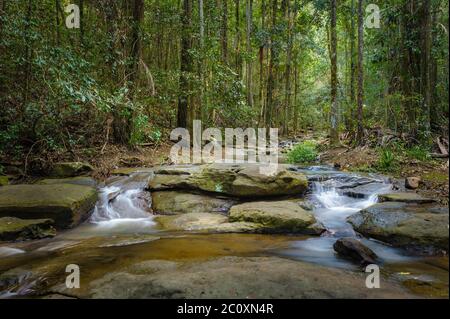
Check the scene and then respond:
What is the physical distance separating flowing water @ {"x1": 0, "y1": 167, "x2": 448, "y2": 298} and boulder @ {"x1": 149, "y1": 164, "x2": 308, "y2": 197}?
510mm

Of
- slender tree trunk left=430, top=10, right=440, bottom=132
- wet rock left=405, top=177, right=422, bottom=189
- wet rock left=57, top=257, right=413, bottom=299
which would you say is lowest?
wet rock left=57, top=257, right=413, bottom=299

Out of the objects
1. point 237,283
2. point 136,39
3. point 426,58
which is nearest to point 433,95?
point 426,58

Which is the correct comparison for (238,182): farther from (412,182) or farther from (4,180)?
(4,180)

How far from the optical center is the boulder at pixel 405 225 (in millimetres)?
5160

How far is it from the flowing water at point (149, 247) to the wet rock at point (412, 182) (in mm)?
412

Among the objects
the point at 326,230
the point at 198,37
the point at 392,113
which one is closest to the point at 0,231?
the point at 326,230

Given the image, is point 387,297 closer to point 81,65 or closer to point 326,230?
point 326,230

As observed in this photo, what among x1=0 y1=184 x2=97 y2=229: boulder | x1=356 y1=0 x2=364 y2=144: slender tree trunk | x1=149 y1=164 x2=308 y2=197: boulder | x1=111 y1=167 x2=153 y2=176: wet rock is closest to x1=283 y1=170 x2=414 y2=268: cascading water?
x1=149 y1=164 x2=308 y2=197: boulder

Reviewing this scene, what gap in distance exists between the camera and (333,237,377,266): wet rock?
15.6ft

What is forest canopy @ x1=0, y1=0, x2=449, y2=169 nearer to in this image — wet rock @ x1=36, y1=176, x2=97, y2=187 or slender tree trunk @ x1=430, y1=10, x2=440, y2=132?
slender tree trunk @ x1=430, y1=10, x2=440, y2=132

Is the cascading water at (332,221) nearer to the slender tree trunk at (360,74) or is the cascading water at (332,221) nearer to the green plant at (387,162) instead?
the green plant at (387,162)
